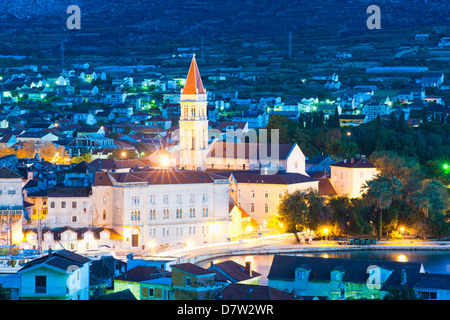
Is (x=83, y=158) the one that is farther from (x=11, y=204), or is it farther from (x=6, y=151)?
(x=11, y=204)

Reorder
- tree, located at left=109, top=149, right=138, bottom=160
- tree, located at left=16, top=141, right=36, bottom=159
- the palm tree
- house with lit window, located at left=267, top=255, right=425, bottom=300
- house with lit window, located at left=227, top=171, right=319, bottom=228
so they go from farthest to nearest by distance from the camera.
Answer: tree, located at left=16, top=141, right=36, bottom=159
tree, located at left=109, top=149, right=138, bottom=160
house with lit window, located at left=227, top=171, right=319, bottom=228
the palm tree
house with lit window, located at left=267, top=255, right=425, bottom=300

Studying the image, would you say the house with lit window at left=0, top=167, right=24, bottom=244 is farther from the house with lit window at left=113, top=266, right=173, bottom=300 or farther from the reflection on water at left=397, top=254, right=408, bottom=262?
the reflection on water at left=397, top=254, right=408, bottom=262

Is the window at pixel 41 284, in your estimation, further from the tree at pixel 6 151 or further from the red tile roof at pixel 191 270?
the tree at pixel 6 151

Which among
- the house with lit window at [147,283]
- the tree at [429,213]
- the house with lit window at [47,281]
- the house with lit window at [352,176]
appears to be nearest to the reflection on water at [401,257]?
the tree at [429,213]

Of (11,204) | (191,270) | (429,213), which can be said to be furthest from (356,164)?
(191,270)

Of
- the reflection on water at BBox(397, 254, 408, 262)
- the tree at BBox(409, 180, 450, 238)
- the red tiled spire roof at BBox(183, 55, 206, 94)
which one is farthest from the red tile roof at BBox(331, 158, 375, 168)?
the reflection on water at BBox(397, 254, 408, 262)

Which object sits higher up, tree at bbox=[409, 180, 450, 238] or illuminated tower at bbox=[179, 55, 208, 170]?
illuminated tower at bbox=[179, 55, 208, 170]
